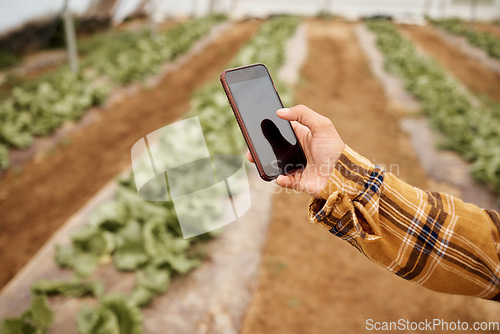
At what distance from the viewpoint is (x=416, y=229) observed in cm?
115

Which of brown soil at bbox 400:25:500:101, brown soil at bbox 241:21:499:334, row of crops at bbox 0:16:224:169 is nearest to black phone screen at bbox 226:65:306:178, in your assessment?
brown soil at bbox 241:21:499:334

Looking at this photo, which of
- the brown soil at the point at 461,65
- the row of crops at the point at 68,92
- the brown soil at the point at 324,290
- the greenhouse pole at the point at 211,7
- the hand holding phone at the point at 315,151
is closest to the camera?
the hand holding phone at the point at 315,151

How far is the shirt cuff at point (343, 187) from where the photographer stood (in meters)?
1.15

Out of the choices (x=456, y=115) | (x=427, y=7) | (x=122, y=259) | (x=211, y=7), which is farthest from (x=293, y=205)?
(x=427, y=7)

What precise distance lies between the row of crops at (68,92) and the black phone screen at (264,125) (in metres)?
4.82

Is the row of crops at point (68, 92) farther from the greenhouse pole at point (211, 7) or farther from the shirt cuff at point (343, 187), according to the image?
the greenhouse pole at point (211, 7)

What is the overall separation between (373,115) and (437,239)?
253 inches

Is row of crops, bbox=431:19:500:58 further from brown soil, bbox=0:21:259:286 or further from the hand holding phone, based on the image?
the hand holding phone

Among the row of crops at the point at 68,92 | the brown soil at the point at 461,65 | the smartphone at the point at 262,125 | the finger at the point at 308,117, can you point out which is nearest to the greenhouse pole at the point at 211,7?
the brown soil at the point at 461,65

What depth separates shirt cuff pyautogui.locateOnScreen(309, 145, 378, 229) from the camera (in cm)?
115

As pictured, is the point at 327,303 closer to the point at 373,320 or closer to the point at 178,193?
the point at 373,320

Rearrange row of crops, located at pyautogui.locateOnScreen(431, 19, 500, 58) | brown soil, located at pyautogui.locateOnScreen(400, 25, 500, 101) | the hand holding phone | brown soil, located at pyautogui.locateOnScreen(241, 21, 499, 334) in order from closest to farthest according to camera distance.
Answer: the hand holding phone, brown soil, located at pyautogui.locateOnScreen(241, 21, 499, 334), brown soil, located at pyautogui.locateOnScreen(400, 25, 500, 101), row of crops, located at pyautogui.locateOnScreen(431, 19, 500, 58)

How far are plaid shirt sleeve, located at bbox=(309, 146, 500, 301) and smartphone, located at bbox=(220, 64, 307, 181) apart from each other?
0.23 m

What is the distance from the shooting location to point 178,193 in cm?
318
